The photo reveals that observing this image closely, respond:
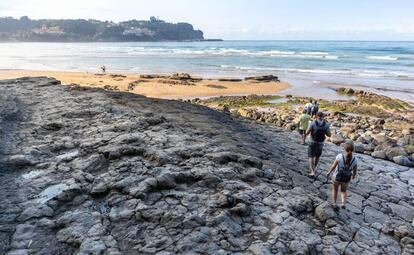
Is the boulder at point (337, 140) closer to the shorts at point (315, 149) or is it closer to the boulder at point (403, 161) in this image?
the boulder at point (403, 161)

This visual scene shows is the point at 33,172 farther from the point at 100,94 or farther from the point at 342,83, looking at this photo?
the point at 342,83

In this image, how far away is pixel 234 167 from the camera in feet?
31.2

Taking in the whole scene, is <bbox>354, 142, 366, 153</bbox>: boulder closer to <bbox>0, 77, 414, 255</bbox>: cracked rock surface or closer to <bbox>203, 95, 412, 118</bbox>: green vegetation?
<bbox>0, 77, 414, 255</bbox>: cracked rock surface

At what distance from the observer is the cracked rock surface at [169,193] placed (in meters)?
6.98

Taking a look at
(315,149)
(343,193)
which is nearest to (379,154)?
(315,149)

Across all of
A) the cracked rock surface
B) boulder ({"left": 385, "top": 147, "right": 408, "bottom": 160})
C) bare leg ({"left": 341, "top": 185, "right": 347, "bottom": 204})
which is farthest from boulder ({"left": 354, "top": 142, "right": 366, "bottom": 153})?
bare leg ({"left": 341, "top": 185, "right": 347, "bottom": 204})

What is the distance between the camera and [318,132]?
10.6 m

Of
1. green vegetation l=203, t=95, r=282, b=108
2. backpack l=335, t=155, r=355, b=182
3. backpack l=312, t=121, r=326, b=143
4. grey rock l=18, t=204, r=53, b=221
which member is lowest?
green vegetation l=203, t=95, r=282, b=108

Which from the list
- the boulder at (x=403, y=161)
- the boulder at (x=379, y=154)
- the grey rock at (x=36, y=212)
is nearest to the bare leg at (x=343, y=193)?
the boulder at (x=403, y=161)

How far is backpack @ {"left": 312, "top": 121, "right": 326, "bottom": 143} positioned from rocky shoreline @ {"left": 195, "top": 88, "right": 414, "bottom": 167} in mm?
4741

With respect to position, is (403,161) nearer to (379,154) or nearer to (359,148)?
(379,154)

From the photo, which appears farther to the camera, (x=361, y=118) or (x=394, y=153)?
(x=361, y=118)

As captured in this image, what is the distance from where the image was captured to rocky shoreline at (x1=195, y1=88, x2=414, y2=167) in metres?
15.1

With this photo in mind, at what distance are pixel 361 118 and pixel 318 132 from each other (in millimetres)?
13452
